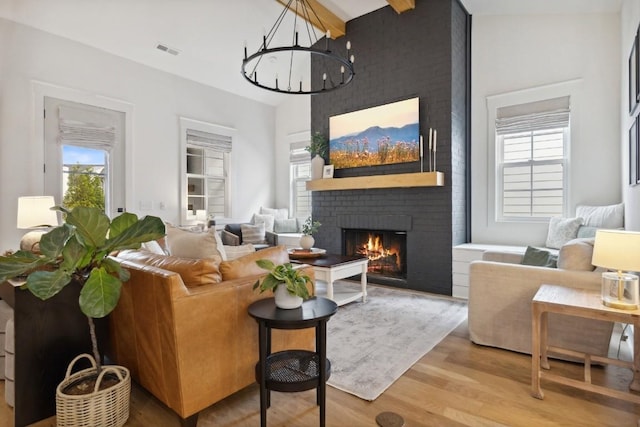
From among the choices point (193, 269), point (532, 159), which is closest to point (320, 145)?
point (532, 159)

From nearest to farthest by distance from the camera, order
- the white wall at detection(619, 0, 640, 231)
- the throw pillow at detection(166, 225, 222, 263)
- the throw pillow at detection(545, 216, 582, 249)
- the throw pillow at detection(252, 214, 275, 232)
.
→ the throw pillow at detection(166, 225, 222, 263) < the white wall at detection(619, 0, 640, 231) < the throw pillow at detection(545, 216, 582, 249) < the throw pillow at detection(252, 214, 275, 232)

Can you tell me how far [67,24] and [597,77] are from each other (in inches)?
241

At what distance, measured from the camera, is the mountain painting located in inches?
178

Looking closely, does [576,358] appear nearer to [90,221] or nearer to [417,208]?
[417,208]

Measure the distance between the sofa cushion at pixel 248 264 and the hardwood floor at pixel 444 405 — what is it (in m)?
0.72

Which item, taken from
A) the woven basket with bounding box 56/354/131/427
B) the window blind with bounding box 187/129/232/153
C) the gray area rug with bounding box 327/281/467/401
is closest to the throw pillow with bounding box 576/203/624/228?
the gray area rug with bounding box 327/281/467/401

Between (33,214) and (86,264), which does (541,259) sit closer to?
(86,264)

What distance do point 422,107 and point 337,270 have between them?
244 centimetres

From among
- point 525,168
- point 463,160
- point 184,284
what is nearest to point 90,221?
point 184,284

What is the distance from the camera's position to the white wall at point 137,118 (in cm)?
387

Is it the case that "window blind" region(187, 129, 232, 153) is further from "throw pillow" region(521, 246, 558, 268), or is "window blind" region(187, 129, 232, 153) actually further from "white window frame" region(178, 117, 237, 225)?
"throw pillow" region(521, 246, 558, 268)

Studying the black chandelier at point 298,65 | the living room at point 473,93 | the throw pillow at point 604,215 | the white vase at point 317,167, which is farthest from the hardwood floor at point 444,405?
the black chandelier at point 298,65

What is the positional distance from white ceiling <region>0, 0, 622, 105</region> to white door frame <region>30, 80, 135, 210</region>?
651 millimetres

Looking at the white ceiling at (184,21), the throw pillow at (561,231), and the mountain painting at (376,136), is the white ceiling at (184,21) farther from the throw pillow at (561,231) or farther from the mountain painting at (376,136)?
the throw pillow at (561,231)
